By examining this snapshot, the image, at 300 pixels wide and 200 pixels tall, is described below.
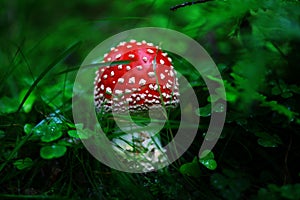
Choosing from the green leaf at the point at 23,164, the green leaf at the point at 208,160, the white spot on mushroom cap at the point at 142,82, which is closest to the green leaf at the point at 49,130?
the green leaf at the point at 23,164

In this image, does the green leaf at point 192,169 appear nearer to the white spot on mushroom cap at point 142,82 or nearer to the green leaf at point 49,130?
the white spot on mushroom cap at point 142,82

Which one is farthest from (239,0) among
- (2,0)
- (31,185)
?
(2,0)

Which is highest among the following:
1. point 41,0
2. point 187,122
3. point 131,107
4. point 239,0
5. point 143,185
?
point 41,0

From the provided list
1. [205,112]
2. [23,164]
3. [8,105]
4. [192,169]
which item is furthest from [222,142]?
[8,105]

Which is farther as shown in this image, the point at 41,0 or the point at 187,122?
the point at 41,0

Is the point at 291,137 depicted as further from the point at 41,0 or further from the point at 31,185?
the point at 41,0

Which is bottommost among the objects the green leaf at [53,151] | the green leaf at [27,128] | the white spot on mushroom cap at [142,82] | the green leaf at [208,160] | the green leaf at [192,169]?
Answer: the green leaf at [192,169]

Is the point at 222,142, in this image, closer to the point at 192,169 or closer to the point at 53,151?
the point at 192,169
